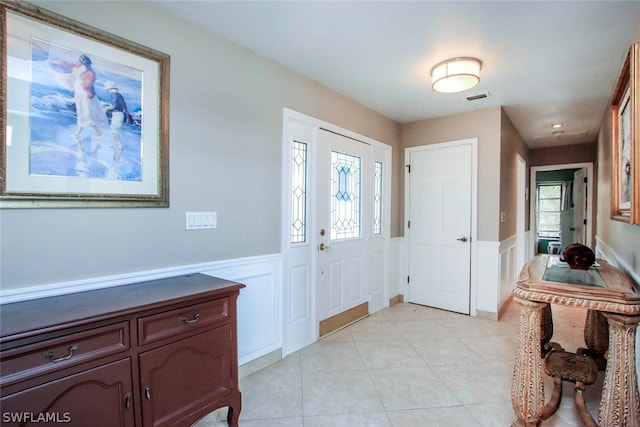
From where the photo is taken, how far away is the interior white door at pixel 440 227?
374 cm

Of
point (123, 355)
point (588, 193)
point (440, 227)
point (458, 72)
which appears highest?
point (458, 72)

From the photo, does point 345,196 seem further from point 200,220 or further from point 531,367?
point 531,367

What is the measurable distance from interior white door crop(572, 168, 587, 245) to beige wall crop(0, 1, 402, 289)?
612 centimetres

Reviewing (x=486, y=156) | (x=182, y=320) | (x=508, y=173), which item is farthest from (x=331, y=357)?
(x=508, y=173)

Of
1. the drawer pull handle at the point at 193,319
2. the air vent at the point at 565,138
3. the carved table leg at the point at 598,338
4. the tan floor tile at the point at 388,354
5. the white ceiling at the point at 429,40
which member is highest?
the air vent at the point at 565,138

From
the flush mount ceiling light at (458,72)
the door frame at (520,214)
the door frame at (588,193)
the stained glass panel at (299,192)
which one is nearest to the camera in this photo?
the flush mount ceiling light at (458,72)

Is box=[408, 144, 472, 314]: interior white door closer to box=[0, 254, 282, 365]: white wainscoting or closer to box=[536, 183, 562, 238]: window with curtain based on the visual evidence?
box=[0, 254, 282, 365]: white wainscoting

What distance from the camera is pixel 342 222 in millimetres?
3268

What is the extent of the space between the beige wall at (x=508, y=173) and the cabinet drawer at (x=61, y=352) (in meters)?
3.80

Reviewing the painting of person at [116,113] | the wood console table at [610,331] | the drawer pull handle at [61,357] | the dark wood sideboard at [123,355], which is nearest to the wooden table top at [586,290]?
the wood console table at [610,331]

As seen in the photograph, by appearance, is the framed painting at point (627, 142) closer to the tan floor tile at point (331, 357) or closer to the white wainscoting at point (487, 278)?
the white wainscoting at point (487, 278)

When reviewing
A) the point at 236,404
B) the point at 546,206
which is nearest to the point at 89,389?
the point at 236,404

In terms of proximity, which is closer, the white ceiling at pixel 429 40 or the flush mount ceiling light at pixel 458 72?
the white ceiling at pixel 429 40

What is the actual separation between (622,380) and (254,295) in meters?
2.14
